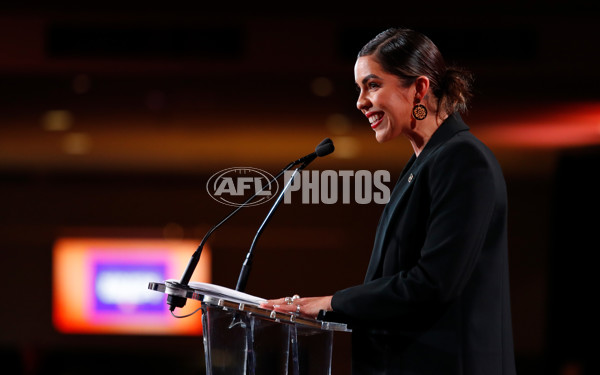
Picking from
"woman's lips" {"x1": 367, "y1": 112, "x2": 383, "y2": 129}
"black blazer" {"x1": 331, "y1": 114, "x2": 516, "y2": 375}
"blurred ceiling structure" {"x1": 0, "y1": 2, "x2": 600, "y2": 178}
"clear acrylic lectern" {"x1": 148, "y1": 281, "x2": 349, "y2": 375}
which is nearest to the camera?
"black blazer" {"x1": 331, "y1": 114, "x2": 516, "y2": 375}

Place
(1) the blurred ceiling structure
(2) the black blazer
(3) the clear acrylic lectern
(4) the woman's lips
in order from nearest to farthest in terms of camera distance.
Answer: (2) the black blazer, (3) the clear acrylic lectern, (4) the woman's lips, (1) the blurred ceiling structure

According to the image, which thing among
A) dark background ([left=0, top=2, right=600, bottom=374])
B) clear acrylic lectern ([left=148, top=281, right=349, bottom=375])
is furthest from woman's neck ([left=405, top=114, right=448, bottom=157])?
dark background ([left=0, top=2, right=600, bottom=374])

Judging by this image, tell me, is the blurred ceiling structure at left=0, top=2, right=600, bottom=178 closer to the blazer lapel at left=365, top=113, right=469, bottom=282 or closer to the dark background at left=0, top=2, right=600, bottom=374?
the dark background at left=0, top=2, right=600, bottom=374

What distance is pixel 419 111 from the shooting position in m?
1.45

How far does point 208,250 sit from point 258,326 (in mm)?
2551

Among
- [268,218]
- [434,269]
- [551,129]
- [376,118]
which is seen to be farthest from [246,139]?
[434,269]

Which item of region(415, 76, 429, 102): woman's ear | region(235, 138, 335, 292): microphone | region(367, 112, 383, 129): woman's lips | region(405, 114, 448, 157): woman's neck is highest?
region(415, 76, 429, 102): woman's ear

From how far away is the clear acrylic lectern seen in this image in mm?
1353

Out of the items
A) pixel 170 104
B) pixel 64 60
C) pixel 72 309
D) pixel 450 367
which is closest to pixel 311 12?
pixel 170 104

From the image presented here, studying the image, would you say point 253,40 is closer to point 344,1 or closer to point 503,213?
point 344,1

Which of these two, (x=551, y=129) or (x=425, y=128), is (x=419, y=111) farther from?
(x=551, y=129)

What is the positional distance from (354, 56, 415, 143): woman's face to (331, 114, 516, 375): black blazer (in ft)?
0.41

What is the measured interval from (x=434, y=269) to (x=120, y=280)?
9.86 ft

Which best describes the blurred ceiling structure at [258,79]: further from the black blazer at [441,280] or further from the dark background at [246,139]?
the black blazer at [441,280]
